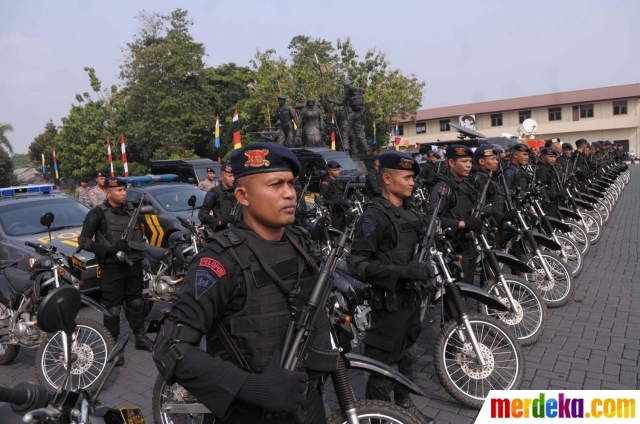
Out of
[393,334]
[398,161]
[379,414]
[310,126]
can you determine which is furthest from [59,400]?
[310,126]

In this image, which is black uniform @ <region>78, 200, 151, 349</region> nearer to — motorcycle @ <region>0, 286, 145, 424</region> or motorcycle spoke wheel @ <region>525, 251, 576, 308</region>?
motorcycle @ <region>0, 286, 145, 424</region>

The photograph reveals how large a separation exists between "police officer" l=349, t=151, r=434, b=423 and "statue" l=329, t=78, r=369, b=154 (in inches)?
571

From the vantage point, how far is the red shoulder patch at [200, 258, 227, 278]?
1953 mm

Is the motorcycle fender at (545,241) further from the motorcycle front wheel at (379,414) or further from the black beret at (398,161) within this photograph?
the motorcycle front wheel at (379,414)

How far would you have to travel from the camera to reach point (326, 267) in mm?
2162

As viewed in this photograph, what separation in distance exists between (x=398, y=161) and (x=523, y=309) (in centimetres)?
251

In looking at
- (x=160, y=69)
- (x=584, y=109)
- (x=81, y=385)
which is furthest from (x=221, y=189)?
(x=584, y=109)

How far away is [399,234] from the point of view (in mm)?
Result: 3852

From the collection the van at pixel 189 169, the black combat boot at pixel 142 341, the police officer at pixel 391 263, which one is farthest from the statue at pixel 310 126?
the police officer at pixel 391 263

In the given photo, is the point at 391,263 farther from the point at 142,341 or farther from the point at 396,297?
the point at 142,341

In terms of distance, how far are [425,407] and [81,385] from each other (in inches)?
126

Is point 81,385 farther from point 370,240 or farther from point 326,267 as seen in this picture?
point 326,267

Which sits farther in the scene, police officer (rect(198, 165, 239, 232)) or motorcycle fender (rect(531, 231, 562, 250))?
police officer (rect(198, 165, 239, 232))

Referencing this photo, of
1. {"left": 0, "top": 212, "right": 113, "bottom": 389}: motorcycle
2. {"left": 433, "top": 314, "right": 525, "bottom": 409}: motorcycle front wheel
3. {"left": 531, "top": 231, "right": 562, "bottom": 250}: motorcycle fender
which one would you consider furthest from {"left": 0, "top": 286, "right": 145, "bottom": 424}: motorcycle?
{"left": 531, "top": 231, "right": 562, "bottom": 250}: motorcycle fender
